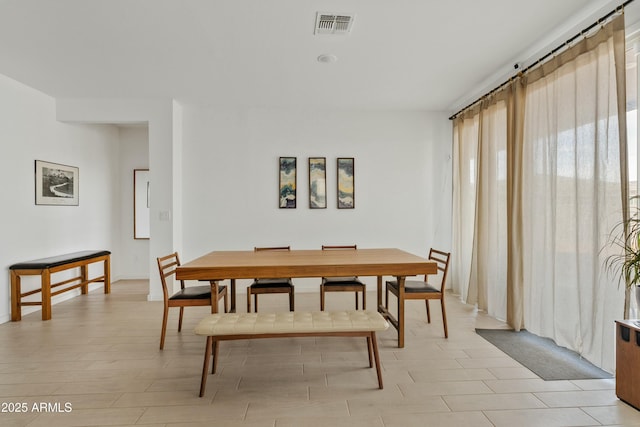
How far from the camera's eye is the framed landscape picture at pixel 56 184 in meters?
4.15

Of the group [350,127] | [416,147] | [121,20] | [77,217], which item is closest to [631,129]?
[416,147]

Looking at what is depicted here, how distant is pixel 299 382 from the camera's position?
2289 mm

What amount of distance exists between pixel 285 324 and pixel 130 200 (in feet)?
16.0

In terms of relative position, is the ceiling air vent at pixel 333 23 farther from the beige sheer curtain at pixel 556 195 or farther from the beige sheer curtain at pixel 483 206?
the beige sheer curtain at pixel 483 206

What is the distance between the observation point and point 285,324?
2191mm

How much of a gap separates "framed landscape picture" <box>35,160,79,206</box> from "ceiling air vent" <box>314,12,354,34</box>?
3.86m

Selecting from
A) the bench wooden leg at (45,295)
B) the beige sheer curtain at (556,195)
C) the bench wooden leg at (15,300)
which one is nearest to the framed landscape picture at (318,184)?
the beige sheer curtain at (556,195)

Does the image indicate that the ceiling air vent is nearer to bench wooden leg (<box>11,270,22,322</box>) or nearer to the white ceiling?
the white ceiling

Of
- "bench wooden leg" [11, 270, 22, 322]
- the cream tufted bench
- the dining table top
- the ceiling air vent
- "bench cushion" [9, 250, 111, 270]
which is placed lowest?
"bench wooden leg" [11, 270, 22, 322]

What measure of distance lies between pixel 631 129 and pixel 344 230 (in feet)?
10.9

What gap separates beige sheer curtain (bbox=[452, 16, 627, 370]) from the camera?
91.0 inches

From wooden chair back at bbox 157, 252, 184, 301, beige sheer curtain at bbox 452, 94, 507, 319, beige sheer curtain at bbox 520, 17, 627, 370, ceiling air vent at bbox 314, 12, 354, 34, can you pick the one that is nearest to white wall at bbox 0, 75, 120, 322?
wooden chair back at bbox 157, 252, 184, 301

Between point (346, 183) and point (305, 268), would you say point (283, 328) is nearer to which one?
point (305, 268)

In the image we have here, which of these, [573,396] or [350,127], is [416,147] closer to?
[350,127]
